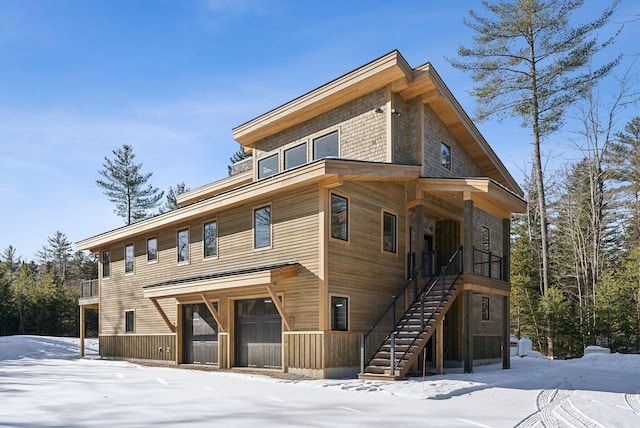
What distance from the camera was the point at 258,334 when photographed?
16359 millimetres

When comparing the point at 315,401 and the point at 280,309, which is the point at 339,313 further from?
the point at 315,401

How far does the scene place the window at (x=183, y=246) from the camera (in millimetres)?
19672

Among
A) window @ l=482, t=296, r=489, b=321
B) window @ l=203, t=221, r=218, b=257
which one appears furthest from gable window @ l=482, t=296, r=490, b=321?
window @ l=203, t=221, r=218, b=257

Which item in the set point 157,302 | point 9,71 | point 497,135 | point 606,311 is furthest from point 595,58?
point 9,71

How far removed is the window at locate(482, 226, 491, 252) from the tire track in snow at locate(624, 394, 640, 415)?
10.3 metres

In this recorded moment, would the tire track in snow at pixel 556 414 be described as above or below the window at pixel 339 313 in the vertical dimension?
below

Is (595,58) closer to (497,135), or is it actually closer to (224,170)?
(497,135)

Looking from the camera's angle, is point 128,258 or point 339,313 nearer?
point 339,313

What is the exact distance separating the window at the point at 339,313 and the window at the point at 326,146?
529cm

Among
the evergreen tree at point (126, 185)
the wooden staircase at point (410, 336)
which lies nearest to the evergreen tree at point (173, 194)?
the evergreen tree at point (126, 185)

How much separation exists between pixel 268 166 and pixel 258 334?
6659mm

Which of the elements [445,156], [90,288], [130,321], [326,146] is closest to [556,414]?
[445,156]

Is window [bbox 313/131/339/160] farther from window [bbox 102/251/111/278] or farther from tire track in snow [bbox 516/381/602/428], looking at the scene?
window [bbox 102/251/111/278]

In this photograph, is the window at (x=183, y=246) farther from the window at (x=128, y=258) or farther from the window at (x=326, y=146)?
the window at (x=326, y=146)
